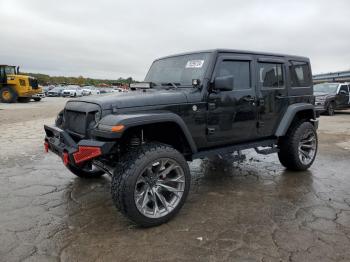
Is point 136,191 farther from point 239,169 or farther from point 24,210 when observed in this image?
point 239,169

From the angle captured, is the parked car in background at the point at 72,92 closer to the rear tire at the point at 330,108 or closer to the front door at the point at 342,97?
the rear tire at the point at 330,108

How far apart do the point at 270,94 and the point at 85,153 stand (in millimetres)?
2953

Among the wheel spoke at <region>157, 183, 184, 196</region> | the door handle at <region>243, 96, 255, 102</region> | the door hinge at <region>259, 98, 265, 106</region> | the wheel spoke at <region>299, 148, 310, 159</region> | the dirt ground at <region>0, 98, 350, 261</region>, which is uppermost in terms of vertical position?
the door handle at <region>243, 96, 255, 102</region>

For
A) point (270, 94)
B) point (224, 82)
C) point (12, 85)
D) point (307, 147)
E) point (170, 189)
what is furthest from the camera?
point (12, 85)

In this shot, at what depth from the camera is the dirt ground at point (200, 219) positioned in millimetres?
2964

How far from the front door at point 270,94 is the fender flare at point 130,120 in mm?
1674

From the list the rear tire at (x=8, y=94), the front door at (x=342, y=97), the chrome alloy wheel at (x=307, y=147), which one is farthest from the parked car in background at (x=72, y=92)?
the chrome alloy wheel at (x=307, y=147)

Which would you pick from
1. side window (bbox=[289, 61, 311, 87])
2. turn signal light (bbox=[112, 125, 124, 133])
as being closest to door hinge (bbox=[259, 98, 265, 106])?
side window (bbox=[289, 61, 311, 87])

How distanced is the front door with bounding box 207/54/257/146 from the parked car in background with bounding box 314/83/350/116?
41.0 ft

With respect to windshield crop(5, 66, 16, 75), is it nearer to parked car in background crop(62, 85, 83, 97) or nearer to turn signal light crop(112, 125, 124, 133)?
parked car in background crop(62, 85, 83, 97)

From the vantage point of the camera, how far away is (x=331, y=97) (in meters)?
16.2

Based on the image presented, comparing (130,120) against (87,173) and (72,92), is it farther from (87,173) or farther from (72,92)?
(72,92)

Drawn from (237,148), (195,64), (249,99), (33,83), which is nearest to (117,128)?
(195,64)

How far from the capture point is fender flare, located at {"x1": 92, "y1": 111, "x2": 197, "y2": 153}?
324 cm
